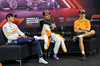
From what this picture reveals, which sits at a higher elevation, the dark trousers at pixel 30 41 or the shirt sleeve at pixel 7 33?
the shirt sleeve at pixel 7 33

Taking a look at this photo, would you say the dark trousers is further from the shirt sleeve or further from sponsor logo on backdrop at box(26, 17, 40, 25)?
sponsor logo on backdrop at box(26, 17, 40, 25)

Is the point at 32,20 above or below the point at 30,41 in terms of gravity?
above

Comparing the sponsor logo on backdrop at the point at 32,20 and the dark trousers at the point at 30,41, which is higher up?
the sponsor logo on backdrop at the point at 32,20

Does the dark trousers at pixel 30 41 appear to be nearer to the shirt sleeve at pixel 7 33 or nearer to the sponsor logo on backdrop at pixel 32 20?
the shirt sleeve at pixel 7 33

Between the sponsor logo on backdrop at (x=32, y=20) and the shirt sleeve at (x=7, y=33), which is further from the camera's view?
the sponsor logo on backdrop at (x=32, y=20)

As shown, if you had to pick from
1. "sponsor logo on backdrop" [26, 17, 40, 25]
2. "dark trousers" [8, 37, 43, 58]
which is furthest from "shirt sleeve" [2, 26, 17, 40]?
"sponsor logo on backdrop" [26, 17, 40, 25]

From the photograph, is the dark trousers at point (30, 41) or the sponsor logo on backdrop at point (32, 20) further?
the sponsor logo on backdrop at point (32, 20)

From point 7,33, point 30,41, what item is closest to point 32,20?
point 7,33

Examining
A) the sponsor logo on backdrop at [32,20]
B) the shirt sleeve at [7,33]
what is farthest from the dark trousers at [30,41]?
the sponsor logo on backdrop at [32,20]

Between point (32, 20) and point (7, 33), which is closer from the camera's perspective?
point (7, 33)

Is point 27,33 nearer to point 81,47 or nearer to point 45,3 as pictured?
point 81,47

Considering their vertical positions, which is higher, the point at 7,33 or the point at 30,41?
the point at 7,33

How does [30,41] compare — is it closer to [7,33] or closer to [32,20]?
[7,33]

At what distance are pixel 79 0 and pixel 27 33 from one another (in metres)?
2.55
